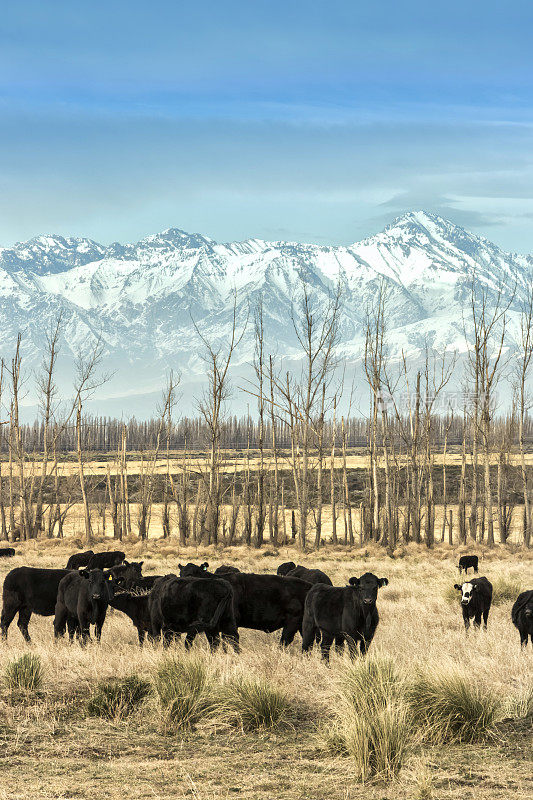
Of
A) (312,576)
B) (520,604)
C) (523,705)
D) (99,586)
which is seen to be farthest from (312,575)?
(523,705)

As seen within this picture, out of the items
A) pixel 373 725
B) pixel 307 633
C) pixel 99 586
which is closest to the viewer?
pixel 373 725

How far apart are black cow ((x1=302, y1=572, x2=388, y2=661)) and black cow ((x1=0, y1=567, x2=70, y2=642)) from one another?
14.3 feet

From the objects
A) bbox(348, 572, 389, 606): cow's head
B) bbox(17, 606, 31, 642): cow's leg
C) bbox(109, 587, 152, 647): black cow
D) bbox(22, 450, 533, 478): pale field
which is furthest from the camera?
bbox(22, 450, 533, 478): pale field

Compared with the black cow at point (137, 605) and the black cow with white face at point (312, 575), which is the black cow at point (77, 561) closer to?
the black cow with white face at point (312, 575)

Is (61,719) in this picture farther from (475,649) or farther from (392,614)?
(392,614)

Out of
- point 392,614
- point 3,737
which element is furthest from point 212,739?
point 392,614

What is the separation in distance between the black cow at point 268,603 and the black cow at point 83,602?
1.90 metres

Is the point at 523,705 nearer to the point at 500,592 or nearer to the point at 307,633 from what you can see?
the point at 307,633

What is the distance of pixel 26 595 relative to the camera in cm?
1359

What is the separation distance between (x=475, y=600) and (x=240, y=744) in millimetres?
7442

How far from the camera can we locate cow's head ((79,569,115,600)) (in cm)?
1217

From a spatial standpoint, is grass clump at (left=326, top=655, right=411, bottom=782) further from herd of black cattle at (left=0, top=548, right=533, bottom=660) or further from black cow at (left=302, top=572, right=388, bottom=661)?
black cow at (left=302, top=572, right=388, bottom=661)

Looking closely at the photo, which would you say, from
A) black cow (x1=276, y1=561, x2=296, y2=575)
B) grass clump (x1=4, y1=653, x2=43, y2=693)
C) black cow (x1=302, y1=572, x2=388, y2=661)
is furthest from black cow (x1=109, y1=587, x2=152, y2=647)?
black cow (x1=276, y1=561, x2=296, y2=575)

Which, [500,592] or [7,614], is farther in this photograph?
[500,592]
